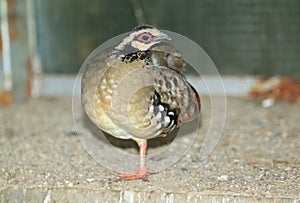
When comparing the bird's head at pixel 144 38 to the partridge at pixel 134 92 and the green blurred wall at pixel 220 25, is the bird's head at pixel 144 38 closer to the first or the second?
the partridge at pixel 134 92

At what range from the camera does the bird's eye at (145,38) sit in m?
2.51

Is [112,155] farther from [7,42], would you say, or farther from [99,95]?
[7,42]

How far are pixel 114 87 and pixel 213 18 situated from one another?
184 centimetres

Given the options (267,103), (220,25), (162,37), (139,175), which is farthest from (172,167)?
(220,25)

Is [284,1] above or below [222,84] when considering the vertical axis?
above

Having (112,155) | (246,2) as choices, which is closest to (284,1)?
(246,2)

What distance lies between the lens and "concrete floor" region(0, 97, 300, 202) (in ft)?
7.39

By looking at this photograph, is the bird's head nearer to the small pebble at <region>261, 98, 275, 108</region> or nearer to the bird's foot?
the bird's foot

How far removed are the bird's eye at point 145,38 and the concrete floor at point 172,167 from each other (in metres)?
0.56

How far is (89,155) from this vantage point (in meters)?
2.88

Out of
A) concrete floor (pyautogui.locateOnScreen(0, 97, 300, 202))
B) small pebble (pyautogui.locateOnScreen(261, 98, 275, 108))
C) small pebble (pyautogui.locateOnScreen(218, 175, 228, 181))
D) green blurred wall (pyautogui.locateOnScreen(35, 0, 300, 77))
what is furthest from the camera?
green blurred wall (pyautogui.locateOnScreen(35, 0, 300, 77))

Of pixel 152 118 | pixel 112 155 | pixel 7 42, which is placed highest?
pixel 7 42

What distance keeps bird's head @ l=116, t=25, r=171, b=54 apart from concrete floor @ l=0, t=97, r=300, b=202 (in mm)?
529

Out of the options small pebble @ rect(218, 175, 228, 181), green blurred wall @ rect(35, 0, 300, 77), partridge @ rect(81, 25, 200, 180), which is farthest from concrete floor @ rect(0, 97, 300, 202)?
green blurred wall @ rect(35, 0, 300, 77)
